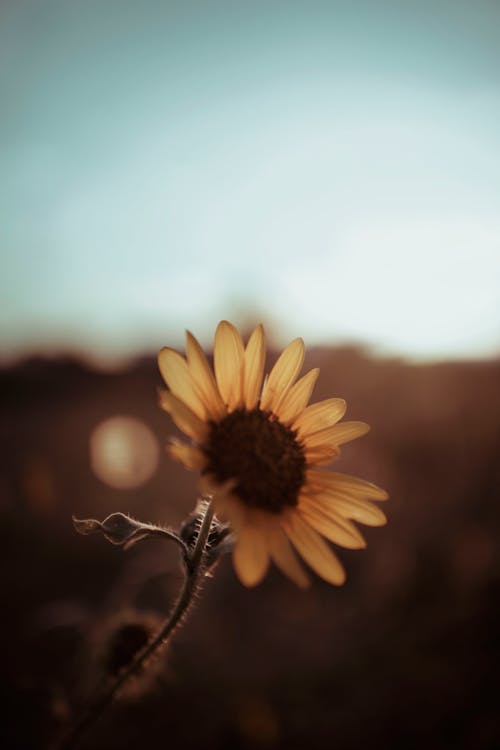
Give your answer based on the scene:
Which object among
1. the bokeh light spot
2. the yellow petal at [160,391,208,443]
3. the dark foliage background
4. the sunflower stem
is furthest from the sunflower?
the bokeh light spot

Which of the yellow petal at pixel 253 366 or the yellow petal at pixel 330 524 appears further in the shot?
the yellow petal at pixel 253 366

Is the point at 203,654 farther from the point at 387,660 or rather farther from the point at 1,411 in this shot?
the point at 1,411

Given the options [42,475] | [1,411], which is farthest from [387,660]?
[1,411]

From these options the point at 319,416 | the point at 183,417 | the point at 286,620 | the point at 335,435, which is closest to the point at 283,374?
the point at 319,416

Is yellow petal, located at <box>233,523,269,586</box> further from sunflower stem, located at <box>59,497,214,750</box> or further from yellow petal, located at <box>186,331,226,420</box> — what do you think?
yellow petal, located at <box>186,331,226,420</box>

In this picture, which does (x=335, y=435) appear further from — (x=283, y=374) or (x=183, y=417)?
(x=183, y=417)

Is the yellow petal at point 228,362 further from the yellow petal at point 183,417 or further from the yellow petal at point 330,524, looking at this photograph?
the yellow petal at point 330,524

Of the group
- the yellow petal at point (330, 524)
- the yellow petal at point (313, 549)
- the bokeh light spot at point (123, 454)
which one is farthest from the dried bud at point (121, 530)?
the bokeh light spot at point (123, 454)
